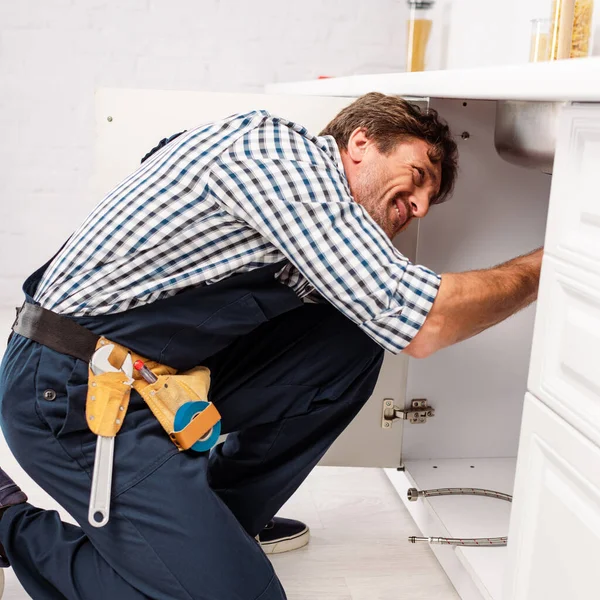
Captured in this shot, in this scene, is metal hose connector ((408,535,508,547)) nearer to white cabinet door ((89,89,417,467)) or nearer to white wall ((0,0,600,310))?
white cabinet door ((89,89,417,467))

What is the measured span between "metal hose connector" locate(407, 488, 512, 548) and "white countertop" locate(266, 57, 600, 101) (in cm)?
71

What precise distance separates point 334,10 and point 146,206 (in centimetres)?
195

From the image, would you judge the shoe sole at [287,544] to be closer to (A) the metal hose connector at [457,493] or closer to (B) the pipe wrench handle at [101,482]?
(A) the metal hose connector at [457,493]

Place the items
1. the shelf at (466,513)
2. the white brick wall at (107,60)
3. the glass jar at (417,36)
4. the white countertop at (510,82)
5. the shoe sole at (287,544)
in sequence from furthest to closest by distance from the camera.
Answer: the white brick wall at (107,60)
the glass jar at (417,36)
the shoe sole at (287,544)
the shelf at (466,513)
the white countertop at (510,82)

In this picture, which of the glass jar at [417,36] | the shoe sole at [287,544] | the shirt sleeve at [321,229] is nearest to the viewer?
the shirt sleeve at [321,229]

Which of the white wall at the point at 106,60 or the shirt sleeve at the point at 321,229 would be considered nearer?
the shirt sleeve at the point at 321,229

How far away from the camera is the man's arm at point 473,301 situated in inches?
40.1

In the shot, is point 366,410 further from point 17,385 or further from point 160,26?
point 160,26

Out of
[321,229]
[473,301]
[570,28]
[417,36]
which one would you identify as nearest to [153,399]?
[321,229]

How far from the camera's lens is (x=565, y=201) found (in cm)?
85

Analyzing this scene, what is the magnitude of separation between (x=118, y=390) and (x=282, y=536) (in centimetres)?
53

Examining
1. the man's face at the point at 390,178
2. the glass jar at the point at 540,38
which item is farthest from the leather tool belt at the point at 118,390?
the glass jar at the point at 540,38

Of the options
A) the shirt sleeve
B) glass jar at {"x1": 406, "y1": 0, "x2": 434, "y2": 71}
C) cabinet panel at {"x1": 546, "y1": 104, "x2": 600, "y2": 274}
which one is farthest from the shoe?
glass jar at {"x1": 406, "y1": 0, "x2": 434, "y2": 71}

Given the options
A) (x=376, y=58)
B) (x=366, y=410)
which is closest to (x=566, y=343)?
(x=366, y=410)
